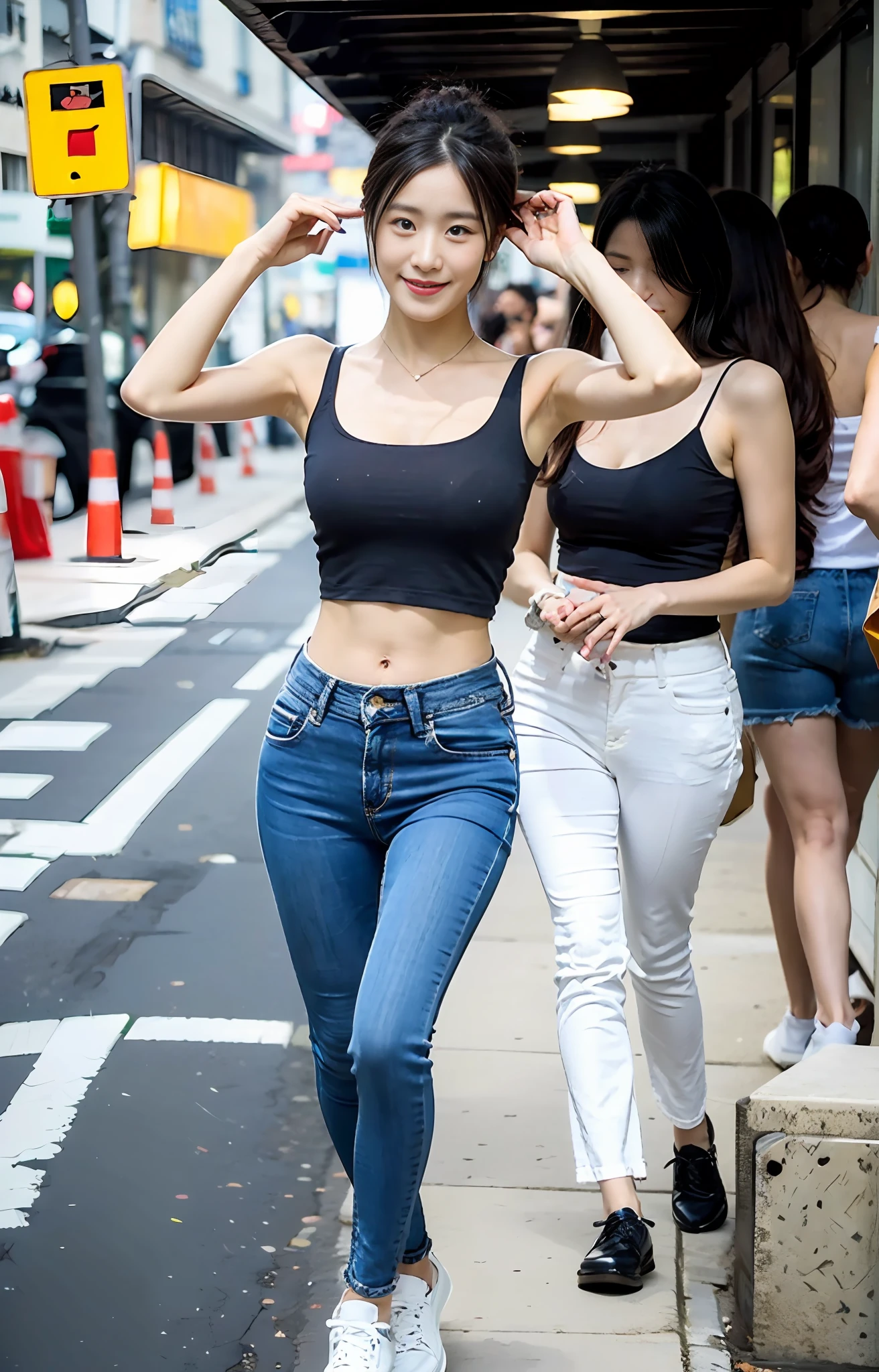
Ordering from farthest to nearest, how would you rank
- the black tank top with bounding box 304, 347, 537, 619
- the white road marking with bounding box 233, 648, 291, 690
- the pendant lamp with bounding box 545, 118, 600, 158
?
the pendant lamp with bounding box 545, 118, 600, 158, the white road marking with bounding box 233, 648, 291, 690, the black tank top with bounding box 304, 347, 537, 619

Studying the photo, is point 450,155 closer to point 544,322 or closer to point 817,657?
point 817,657

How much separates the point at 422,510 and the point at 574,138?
18.7 feet

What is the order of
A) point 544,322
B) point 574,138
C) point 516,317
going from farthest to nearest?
point 544,322
point 516,317
point 574,138

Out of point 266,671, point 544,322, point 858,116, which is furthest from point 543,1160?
point 544,322

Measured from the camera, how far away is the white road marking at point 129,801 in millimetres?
3816

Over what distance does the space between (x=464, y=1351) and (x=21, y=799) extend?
5.26ft

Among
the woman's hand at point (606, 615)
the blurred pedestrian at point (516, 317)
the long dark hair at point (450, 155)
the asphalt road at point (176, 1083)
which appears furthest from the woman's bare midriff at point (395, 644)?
the blurred pedestrian at point (516, 317)

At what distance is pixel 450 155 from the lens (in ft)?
8.14

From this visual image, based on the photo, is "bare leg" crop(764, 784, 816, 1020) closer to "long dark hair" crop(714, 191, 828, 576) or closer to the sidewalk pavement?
the sidewalk pavement

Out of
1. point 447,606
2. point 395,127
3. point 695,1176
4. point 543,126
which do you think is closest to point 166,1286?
point 695,1176

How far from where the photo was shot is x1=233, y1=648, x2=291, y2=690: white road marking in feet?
15.0

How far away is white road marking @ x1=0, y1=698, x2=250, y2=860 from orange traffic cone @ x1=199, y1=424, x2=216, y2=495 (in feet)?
2.01

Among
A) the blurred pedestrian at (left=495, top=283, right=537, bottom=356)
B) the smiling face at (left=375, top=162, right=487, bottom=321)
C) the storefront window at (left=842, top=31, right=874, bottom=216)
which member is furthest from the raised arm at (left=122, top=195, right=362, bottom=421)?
the blurred pedestrian at (left=495, top=283, right=537, bottom=356)

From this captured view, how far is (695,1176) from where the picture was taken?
330cm
